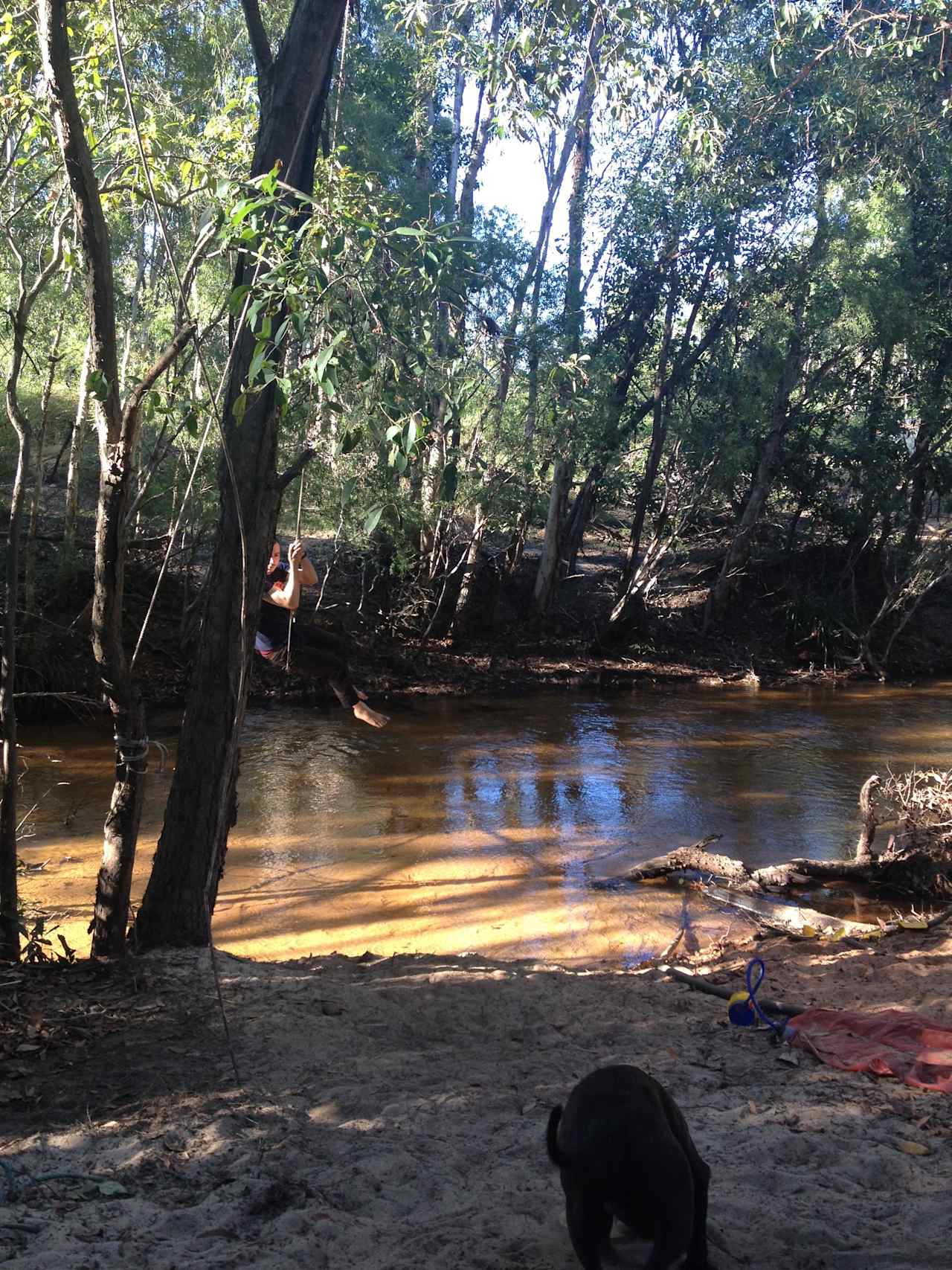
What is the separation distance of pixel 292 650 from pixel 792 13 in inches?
307

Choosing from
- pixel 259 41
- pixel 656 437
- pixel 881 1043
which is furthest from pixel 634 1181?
pixel 656 437

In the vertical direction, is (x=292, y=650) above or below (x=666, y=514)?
below

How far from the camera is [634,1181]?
2.65 meters

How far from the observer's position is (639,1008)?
17.4 ft

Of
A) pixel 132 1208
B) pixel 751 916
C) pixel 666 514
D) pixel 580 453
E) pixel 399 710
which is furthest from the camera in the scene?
pixel 666 514

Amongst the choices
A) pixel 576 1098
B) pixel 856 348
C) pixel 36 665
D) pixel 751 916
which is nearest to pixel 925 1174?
pixel 576 1098

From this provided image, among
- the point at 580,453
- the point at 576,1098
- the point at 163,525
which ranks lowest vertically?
the point at 576,1098

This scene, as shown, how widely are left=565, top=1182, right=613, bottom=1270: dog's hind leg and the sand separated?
0.11 meters

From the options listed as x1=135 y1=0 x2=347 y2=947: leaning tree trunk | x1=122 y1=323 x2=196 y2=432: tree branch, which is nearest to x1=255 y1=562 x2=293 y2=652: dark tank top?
x1=135 y1=0 x2=347 y2=947: leaning tree trunk

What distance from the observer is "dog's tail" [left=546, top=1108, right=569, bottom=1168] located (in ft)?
9.07

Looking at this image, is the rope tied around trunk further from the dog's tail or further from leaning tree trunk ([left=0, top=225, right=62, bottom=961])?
the dog's tail

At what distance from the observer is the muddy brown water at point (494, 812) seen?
7.74 meters

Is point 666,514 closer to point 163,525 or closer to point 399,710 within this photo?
point 399,710

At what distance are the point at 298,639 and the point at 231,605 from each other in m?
6.77
